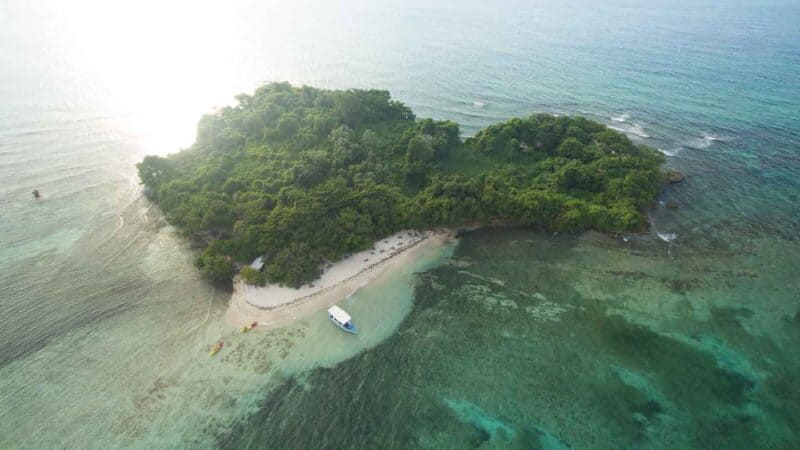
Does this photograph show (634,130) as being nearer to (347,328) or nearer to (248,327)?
(347,328)

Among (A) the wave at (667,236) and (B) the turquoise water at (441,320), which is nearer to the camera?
(B) the turquoise water at (441,320)

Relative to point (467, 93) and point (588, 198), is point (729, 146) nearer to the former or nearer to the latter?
point (588, 198)

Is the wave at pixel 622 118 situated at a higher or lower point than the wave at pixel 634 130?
higher

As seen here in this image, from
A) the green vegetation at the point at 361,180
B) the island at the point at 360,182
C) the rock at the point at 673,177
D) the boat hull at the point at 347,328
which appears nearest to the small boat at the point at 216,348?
the island at the point at 360,182

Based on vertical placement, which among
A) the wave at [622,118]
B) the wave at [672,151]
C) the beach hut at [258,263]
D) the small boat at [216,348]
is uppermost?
the wave at [622,118]

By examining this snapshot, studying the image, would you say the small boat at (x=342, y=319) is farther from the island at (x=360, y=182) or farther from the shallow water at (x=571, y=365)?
the island at (x=360, y=182)

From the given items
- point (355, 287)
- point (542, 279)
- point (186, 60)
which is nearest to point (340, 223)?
point (355, 287)
